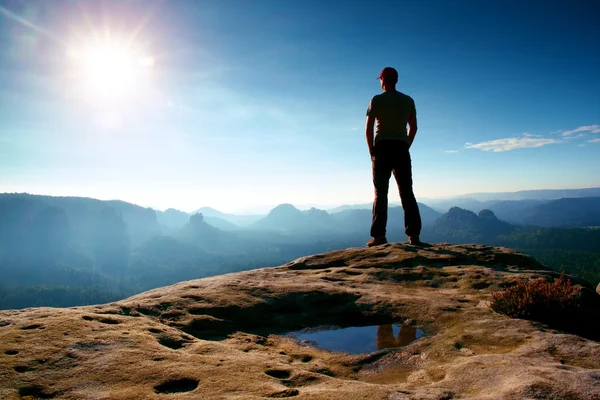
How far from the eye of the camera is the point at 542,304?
791 cm

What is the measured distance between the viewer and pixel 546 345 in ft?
20.5

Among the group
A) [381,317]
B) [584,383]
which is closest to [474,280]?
[381,317]

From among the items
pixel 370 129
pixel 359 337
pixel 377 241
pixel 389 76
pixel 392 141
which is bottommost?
pixel 359 337

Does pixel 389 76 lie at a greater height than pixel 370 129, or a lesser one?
greater

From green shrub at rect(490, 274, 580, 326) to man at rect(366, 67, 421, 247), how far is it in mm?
7703

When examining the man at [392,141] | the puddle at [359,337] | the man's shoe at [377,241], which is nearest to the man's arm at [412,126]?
the man at [392,141]

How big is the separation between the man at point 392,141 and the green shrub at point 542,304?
303 inches

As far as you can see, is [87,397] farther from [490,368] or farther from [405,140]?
[405,140]

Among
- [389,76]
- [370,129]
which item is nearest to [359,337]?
[370,129]

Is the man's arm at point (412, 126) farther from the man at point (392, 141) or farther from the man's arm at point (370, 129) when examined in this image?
the man's arm at point (370, 129)

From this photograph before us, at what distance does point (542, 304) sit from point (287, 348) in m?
5.90

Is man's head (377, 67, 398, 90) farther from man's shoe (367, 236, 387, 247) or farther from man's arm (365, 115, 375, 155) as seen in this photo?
man's shoe (367, 236, 387, 247)

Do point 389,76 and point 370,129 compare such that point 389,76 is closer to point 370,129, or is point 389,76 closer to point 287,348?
point 370,129

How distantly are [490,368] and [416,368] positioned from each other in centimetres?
129
